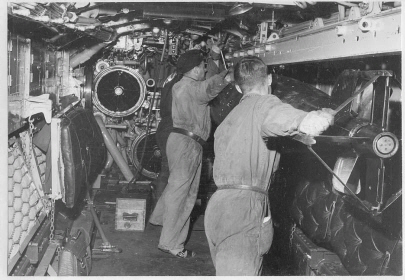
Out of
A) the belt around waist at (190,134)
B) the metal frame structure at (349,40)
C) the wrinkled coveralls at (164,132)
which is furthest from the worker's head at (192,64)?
the metal frame structure at (349,40)

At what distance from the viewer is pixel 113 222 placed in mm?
5660

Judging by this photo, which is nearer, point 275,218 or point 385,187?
point 385,187

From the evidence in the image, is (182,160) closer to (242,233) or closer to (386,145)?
(242,233)

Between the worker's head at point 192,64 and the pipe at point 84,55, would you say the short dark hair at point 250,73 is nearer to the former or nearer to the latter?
the worker's head at point 192,64

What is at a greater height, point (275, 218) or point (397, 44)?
point (397, 44)

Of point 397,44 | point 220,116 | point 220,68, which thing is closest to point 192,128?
point 220,116

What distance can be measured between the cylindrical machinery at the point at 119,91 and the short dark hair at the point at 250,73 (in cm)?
424

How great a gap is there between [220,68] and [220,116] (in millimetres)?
1476

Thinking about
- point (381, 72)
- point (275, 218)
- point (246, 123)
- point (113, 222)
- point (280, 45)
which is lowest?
point (113, 222)

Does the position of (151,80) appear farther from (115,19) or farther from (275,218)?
(275,218)

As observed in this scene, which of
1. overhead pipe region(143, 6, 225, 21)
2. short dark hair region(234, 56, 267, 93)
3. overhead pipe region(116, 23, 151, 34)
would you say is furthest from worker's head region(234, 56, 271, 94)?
overhead pipe region(116, 23, 151, 34)

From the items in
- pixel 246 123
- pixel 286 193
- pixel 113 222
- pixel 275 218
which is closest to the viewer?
pixel 246 123

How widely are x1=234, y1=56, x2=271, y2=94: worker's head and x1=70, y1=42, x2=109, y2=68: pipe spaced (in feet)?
12.3

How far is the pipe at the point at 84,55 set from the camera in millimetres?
5848
